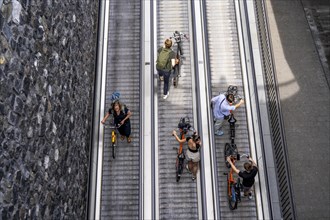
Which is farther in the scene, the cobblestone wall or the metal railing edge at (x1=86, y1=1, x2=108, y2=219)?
the metal railing edge at (x1=86, y1=1, x2=108, y2=219)

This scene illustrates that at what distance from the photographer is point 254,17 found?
38.0ft

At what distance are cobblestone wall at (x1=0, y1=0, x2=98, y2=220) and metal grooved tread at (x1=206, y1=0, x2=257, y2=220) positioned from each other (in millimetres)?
3513

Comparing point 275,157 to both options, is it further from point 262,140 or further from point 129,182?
point 129,182

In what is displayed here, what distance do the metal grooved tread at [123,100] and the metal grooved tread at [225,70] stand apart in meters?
2.20

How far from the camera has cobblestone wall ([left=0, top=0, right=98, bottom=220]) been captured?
202 inches

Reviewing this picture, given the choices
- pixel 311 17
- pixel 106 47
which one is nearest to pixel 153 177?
pixel 106 47

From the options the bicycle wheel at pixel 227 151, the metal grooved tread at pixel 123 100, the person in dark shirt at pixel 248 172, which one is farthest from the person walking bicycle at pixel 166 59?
the person in dark shirt at pixel 248 172

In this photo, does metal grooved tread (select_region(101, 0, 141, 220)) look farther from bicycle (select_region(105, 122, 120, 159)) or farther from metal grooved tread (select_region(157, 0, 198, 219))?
metal grooved tread (select_region(157, 0, 198, 219))

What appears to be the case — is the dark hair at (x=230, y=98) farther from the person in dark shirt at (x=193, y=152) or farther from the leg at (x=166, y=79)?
the leg at (x=166, y=79)

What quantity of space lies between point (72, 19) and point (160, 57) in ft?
7.56

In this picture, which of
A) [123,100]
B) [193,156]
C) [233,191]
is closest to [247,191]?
[233,191]

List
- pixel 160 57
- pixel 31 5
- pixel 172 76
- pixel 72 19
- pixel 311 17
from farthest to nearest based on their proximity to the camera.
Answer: pixel 311 17, pixel 172 76, pixel 160 57, pixel 72 19, pixel 31 5

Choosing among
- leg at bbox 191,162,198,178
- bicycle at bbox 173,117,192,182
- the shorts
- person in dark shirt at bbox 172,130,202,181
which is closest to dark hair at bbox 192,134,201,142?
person in dark shirt at bbox 172,130,202,181

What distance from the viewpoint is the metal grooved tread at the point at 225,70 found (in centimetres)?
920
